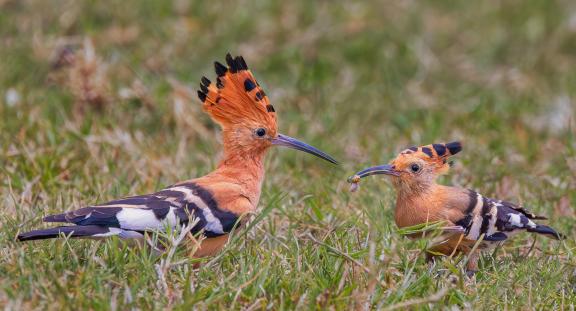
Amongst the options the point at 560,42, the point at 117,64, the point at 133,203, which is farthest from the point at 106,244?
the point at 560,42

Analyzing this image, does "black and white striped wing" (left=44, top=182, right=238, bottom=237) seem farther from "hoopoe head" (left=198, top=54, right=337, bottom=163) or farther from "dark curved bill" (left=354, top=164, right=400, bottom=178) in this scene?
"dark curved bill" (left=354, top=164, right=400, bottom=178)

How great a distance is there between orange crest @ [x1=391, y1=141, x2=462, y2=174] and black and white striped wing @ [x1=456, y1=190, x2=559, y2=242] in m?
0.23

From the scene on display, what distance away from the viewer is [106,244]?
373cm

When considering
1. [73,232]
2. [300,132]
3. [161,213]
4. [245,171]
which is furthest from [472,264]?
[300,132]

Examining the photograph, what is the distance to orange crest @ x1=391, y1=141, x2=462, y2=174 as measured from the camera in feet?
14.6

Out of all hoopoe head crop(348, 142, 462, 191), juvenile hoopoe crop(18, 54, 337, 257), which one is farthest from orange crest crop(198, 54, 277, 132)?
hoopoe head crop(348, 142, 462, 191)

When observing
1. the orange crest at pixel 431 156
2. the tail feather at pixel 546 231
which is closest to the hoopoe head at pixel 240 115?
the orange crest at pixel 431 156

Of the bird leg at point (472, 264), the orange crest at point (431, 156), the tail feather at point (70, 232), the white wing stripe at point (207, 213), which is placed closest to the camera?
the tail feather at point (70, 232)

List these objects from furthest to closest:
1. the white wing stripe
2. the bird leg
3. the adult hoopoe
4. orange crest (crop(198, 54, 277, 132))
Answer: orange crest (crop(198, 54, 277, 132))
the adult hoopoe
the bird leg
the white wing stripe

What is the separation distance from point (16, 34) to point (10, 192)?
278cm

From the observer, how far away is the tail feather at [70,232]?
342 cm

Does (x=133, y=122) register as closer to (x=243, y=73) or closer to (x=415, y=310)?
(x=243, y=73)

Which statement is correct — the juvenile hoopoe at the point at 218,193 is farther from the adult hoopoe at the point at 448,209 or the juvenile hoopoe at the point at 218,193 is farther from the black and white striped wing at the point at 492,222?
the black and white striped wing at the point at 492,222

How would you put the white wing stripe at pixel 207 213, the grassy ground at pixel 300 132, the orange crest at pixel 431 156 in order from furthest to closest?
the orange crest at pixel 431 156, the white wing stripe at pixel 207 213, the grassy ground at pixel 300 132
